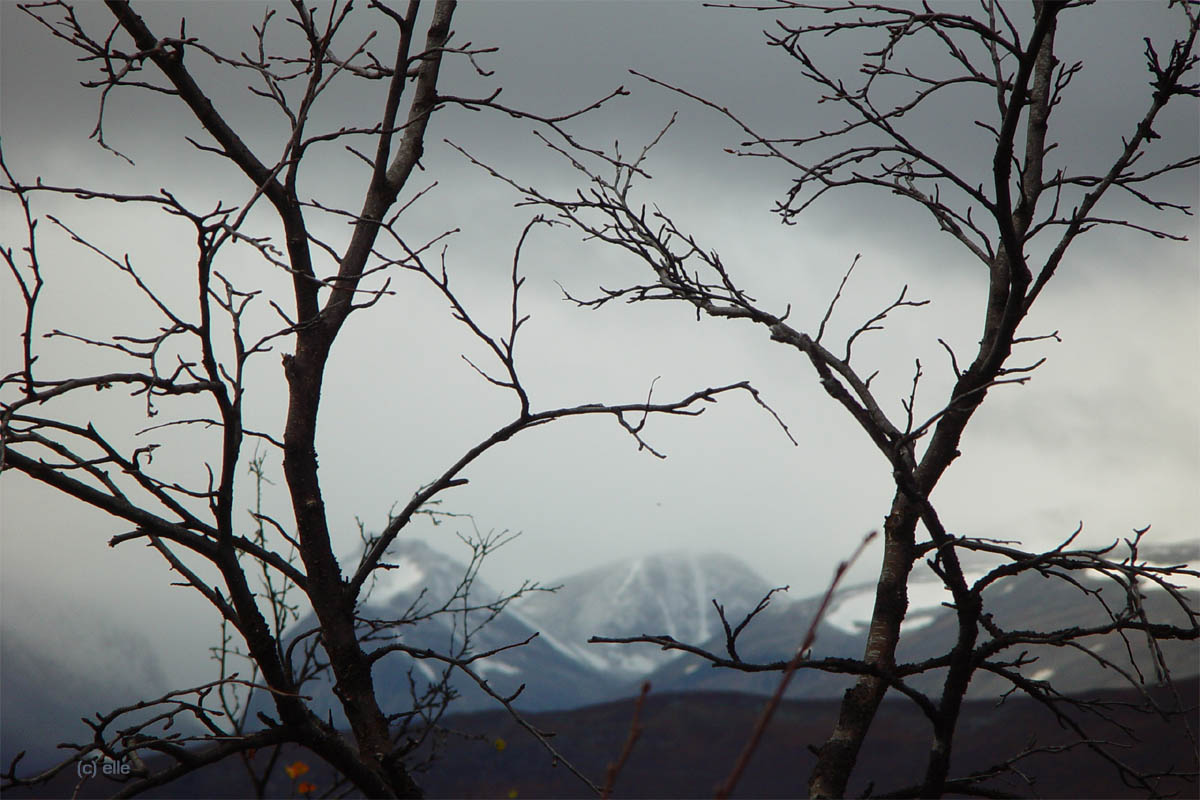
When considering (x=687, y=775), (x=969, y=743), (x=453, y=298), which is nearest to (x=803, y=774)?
(x=687, y=775)

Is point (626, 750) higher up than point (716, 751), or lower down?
higher up

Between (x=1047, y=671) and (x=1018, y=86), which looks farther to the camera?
(x=1047, y=671)

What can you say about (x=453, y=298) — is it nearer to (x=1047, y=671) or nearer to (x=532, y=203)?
(x=532, y=203)

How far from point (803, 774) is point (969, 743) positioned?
107 inches

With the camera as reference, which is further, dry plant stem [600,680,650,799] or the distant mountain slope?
the distant mountain slope

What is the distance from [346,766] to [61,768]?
0.75 m

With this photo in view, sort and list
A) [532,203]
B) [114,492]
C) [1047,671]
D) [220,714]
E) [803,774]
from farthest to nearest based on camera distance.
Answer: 1. [1047,671]
2. [803,774]
3. [532,203]
4. [220,714]
5. [114,492]

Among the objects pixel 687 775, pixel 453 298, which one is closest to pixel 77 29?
pixel 453 298

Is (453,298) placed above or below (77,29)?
below

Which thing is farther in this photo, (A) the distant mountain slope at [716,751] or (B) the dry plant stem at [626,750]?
(A) the distant mountain slope at [716,751]

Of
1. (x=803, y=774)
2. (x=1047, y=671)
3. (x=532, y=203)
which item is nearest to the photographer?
(x=532, y=203)

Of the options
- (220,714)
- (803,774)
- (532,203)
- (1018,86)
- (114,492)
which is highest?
(532,203)

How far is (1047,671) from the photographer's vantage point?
17984mm

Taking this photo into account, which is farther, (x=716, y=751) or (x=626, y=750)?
(x=716, y=751)
